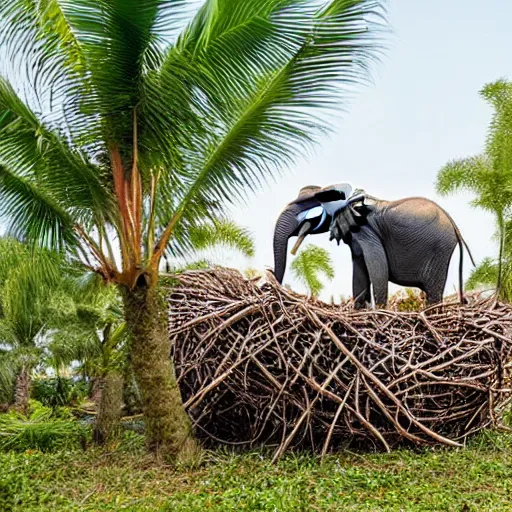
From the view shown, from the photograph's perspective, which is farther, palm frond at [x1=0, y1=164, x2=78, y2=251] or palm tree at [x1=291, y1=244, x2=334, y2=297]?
palm tree at [x1=291, y1=244, x2=334, y2=297]

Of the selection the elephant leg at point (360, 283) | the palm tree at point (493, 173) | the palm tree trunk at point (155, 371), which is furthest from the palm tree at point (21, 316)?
the palm tree at point (493, 173)

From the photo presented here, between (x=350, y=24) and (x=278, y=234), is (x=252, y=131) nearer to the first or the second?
(x=350, y=24)

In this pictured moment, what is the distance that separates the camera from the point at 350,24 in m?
5.54

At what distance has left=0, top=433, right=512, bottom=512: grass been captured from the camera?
457 centimetres

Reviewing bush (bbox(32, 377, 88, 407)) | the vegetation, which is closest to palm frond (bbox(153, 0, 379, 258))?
the vegetation

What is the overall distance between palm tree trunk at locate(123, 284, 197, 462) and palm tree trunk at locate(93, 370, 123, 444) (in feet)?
5.26

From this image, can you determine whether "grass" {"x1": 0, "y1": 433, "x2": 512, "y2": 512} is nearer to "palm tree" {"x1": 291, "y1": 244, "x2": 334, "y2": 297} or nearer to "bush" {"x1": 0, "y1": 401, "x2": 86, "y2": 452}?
"bush" {"x1": 0, "y1": 401, "x2": 86, "y2": 452}

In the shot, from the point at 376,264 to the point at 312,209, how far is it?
1.01 m

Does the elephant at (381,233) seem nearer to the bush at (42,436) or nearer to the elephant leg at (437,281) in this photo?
the elephant leg at (437,281)

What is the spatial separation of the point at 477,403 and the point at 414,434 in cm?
81

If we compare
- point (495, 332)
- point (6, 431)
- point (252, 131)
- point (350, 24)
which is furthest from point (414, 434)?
point (6, 431)

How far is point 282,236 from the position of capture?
7383 mm

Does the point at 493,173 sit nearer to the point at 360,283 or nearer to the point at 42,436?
the point at 360,283

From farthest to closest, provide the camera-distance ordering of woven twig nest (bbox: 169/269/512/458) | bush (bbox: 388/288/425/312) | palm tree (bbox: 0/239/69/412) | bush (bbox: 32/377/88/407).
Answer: bush (bbox: 32/377/88/407) < palm tree (bbox: 0/239/69/412) < bush (bbox: 388/288/425/312) < woven twig nest (bbox: 169/269/512/458)
